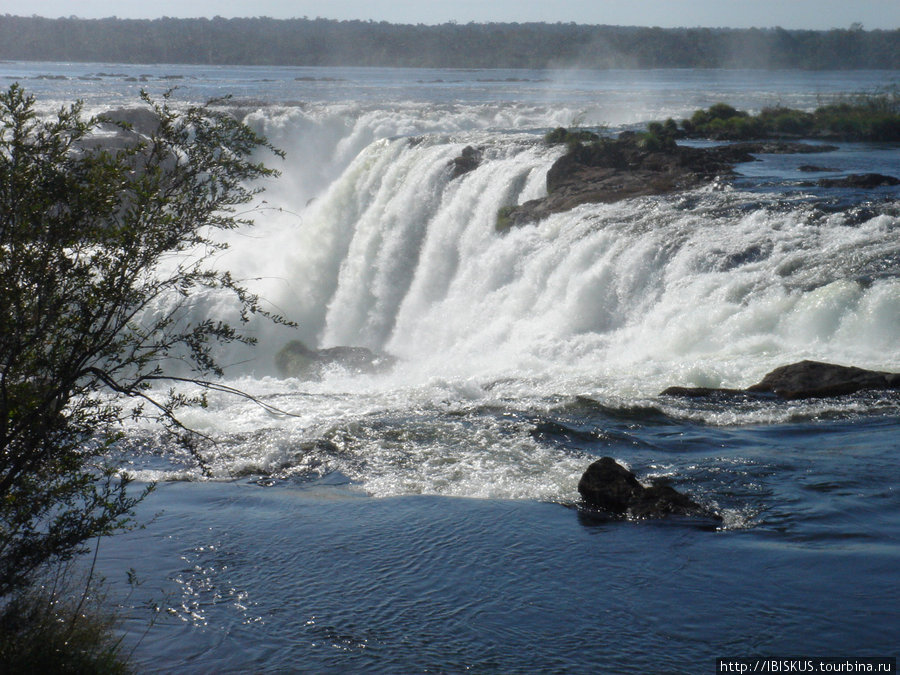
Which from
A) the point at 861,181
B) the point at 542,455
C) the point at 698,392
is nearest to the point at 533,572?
the point at 542,455

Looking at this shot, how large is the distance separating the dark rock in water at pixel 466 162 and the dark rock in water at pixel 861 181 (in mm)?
7227

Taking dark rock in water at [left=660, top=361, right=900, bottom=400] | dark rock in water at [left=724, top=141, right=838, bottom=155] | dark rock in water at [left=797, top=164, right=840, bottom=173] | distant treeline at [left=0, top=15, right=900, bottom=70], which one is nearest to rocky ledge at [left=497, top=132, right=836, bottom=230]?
dark rock in water at [left=724, top=141, right=838, bottom=155]

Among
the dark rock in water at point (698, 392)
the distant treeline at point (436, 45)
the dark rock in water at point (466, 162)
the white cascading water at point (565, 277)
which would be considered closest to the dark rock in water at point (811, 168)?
the white cascading water at point (565, 277)

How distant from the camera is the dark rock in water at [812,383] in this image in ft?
33.9

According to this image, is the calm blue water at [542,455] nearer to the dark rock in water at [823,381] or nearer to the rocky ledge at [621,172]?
the dark rock in water at [823,381]

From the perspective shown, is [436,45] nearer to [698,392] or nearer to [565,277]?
[565,277]

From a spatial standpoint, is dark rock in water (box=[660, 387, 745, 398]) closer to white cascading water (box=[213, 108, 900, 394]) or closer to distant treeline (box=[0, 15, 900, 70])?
white cascading water (box=[213, 108, 900, 394])

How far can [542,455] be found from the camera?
9320 mm

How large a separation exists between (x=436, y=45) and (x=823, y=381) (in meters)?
91.6

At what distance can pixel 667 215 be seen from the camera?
15570 mm

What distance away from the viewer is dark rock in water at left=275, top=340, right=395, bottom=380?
1594cm

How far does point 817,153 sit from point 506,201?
28.3 ft

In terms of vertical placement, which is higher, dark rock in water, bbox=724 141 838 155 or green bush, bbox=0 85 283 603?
dark rock in water, bbox=724 141 838 155

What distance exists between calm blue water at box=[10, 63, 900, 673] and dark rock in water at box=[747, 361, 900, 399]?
286mm
